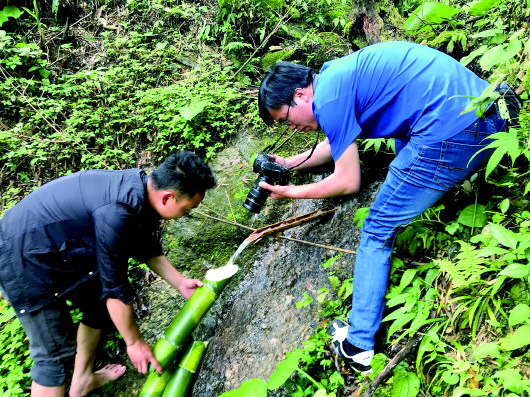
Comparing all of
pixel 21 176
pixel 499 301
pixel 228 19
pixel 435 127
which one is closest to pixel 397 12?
pixel 228 19

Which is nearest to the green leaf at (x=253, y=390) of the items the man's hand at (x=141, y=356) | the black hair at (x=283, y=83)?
the man's hand at (x=141, y=356)

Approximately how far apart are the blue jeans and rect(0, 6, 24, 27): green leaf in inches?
257

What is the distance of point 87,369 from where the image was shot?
2953 millimetres

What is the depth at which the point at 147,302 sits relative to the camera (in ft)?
11.3

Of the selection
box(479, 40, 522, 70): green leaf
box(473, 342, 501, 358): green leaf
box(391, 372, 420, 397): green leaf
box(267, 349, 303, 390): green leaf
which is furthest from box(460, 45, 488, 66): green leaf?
box(267, 349, 303, 390): green leaf

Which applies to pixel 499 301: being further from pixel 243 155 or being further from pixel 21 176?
pixel 21 176

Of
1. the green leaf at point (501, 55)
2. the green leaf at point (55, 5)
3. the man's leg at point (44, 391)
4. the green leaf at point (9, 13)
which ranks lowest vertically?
the man's leg at point (44, 391)

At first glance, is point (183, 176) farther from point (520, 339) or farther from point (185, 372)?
point (520, 339)

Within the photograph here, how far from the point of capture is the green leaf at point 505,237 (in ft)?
6.00

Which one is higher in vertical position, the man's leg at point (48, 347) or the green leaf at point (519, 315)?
the green leaf at point (519, 315)

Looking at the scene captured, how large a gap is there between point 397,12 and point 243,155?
254cm

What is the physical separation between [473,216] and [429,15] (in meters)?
1.98

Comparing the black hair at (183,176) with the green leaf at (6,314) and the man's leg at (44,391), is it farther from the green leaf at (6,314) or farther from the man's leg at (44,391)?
the green leaf at (6,314)

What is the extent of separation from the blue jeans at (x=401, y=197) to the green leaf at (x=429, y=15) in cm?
157
